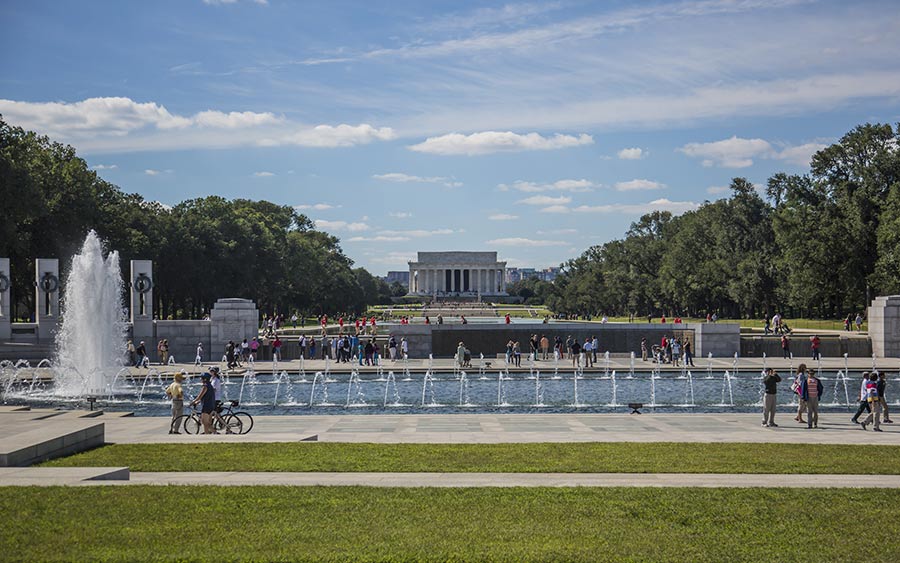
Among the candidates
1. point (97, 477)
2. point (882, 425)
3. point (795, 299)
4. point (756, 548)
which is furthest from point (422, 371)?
point (795, 299)

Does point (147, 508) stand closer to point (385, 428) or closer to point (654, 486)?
point (654, 486)

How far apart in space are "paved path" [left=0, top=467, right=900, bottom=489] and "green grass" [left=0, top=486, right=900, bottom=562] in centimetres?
50

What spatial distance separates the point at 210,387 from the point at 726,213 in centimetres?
7328

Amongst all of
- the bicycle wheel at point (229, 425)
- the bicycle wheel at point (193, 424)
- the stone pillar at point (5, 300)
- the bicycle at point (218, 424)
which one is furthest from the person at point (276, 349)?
the bicycle wheel at point (229, 425)

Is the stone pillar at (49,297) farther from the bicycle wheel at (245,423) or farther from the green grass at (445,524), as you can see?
the green grass at (445,524)

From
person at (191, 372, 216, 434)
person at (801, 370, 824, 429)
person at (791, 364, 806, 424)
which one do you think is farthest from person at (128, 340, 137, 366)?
person at (801, 370, 824, 429)

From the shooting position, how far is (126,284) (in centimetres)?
6619

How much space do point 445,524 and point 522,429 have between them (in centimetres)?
1040

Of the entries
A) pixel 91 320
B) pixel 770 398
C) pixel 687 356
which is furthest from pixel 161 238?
pixel 770 398

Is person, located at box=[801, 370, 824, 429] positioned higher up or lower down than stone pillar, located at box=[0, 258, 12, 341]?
lower down

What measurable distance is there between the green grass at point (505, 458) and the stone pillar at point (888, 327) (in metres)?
29.4

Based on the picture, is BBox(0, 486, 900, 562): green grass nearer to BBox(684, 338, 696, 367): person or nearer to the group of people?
the group of people

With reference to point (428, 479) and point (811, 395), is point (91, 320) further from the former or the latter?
point (811, 395)

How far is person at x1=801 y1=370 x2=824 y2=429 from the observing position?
70.7ft
